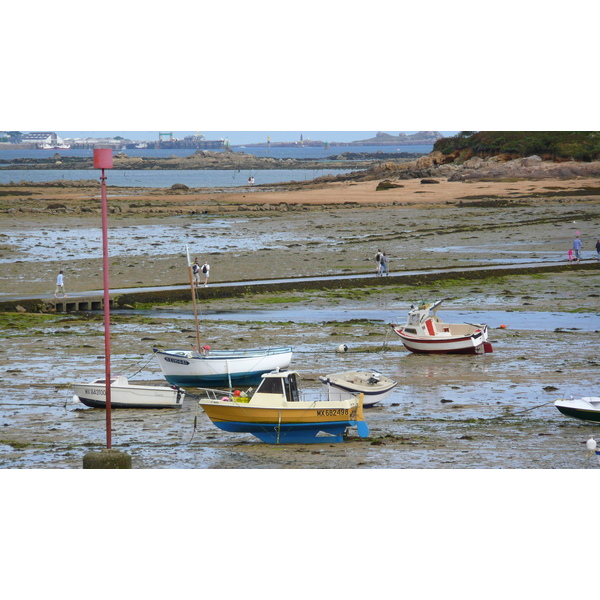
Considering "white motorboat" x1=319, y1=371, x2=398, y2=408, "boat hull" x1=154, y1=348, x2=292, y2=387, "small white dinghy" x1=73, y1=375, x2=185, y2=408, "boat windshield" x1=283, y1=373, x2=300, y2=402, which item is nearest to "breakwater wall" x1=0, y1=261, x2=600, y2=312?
"boat hull" x1=154, y1=348, x2=292, y2=387

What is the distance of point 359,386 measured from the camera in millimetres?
17281

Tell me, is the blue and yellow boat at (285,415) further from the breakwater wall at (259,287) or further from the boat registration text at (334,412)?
the breakwater wall at (259,287)

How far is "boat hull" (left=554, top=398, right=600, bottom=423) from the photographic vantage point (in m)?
15.8

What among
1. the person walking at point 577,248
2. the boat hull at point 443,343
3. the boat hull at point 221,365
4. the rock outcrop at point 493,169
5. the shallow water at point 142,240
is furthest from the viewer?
the rock outcrop at point 493,169

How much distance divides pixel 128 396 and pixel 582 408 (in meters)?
8.59

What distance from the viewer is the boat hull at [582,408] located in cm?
1578

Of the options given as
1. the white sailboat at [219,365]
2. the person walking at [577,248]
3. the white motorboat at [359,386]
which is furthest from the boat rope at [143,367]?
the person walking at [577,248]

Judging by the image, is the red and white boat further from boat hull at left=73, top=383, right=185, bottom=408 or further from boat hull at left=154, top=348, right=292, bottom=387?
boat hull at left=73, top=383, right=185, bottom=408

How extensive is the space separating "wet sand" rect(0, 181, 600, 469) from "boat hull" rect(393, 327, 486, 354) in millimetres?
268

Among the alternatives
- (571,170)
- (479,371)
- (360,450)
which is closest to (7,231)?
(479,371)

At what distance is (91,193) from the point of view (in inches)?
3243

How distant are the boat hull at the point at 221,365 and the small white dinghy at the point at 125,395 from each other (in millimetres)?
1258

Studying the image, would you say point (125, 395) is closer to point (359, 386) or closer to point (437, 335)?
point (359, 386)

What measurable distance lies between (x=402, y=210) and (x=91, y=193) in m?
35.8
